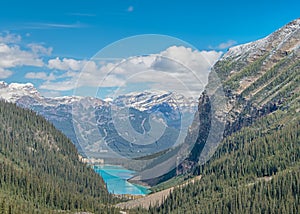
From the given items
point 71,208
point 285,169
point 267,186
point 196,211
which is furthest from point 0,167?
point 285,169

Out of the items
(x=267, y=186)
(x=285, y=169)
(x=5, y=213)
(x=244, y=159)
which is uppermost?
(x=244, y=159)

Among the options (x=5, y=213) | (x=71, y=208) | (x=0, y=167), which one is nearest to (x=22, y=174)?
(x=0, y=167)

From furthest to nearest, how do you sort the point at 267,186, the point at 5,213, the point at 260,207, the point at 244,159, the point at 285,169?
the point at 244,159, the point at 285,169, the point at 267,186, the point at 260,207, the point at 5,213

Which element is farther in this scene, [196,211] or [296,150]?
[296,150]

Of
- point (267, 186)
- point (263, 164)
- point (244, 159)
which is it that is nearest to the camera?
point (267, 186)

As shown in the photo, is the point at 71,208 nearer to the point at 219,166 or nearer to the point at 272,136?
the point at 219,166

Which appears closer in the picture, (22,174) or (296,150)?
(22,174)

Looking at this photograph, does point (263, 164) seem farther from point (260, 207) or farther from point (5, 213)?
point (5, 213)

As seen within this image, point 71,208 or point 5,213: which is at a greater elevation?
point 71,208

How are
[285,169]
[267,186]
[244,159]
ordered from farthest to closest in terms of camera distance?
[244,159]
[285,169]
[267,186]
